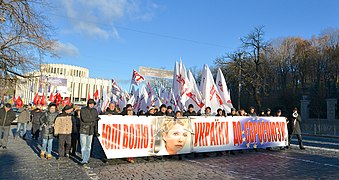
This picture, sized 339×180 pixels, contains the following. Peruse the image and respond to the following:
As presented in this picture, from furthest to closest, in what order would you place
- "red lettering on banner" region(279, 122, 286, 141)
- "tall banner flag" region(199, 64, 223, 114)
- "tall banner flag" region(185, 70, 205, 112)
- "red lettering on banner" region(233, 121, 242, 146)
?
"tall banner flag" region(199, 64, 223, 114) < "tall banner flag" region(185, 70, 205, 112) < "red lettering on banner" region(279, 122, 286, 141) < "red lettering on banner" region(233, 121, 242, 146)

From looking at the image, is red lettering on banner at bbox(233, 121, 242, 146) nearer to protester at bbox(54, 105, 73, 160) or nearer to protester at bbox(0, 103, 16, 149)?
protester at bbox(54, 105, 73, 160)

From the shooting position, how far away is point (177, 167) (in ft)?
27.7

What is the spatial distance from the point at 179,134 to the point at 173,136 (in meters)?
0.23

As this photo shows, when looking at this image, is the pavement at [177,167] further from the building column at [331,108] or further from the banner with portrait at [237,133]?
the building column at [331,108]

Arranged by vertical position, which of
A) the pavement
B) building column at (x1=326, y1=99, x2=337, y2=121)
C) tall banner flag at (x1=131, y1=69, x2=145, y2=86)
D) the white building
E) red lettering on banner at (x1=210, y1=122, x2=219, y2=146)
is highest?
the white building

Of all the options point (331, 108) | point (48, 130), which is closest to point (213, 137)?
point (48, 130)

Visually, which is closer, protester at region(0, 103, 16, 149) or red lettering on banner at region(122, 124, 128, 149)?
red lettering on banner at region(122, 124, 128, 149)

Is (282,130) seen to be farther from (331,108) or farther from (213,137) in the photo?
(331,108)

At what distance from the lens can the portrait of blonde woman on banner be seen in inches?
371

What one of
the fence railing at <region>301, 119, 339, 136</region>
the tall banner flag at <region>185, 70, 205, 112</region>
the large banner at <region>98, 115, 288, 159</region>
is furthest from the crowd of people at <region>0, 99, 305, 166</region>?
the fence railing at <region>301, 119, 339, 136</region>

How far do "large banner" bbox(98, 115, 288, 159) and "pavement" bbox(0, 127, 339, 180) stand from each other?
39cm

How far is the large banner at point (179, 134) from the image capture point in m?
8.70

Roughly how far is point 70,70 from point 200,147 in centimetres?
10966

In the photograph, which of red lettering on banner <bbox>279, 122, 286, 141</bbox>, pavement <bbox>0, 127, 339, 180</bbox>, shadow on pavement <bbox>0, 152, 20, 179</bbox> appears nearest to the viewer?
shadow on pavement <bbox>0, 152, 20, 179</bbox>
